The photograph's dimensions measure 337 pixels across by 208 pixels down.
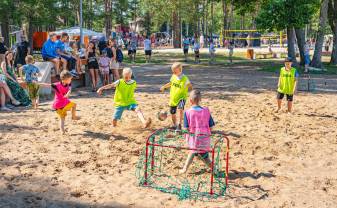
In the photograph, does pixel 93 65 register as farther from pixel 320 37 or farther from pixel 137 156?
pixel 320 37

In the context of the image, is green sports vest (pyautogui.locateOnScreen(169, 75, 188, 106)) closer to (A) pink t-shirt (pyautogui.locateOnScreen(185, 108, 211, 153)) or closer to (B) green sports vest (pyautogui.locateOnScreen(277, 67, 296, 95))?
(A) pink t-shirt (pyautogui.locateOnScreen(185, 108, 211, 153))

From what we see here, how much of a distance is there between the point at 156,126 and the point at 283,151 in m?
3.09

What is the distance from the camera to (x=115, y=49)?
16.3m

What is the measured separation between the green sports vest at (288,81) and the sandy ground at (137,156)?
0.64 m

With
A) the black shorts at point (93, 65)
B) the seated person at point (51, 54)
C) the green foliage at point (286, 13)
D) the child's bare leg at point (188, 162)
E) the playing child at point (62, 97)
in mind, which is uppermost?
the green foliage at point (286, 13)

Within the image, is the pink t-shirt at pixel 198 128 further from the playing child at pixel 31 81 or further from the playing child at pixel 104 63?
the playing child at pixel 104 63

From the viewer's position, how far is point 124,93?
30.0 feet

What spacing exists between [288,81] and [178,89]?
3669 millimetres

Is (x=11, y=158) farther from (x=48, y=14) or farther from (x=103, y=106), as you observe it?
(x=48, y=14)

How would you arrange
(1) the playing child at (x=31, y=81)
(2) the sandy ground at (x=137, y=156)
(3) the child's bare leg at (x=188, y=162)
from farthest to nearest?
(1) the playing child at (x=31, y=81) → (3) the child's bare leg at (x=188, y=162) → (2) the sandy ground at (x=137, y=156)

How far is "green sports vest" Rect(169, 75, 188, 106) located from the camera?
896 cm

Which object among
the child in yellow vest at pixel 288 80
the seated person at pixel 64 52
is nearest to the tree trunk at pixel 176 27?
the seated person at pixel 64 52

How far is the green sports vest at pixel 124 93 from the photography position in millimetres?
9109

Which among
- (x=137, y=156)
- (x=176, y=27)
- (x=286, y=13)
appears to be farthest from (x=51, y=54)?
(x=176, y=27)
